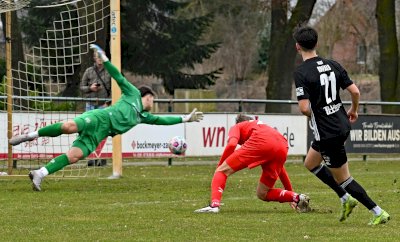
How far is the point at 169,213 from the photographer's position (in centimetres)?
1168

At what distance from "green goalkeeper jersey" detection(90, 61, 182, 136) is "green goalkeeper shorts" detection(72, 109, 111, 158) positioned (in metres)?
0.05

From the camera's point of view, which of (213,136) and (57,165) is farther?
(213,136)

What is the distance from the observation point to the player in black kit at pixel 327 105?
10359mm

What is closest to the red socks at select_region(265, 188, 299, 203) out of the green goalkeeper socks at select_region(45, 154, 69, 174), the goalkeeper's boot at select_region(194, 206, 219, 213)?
the goalkeeper's boot at select_region(194, 206, 219, 213)

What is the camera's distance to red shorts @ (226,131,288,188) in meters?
12.1

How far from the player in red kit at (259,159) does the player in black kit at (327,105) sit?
4.87 feet

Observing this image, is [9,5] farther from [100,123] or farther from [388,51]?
[388,51]

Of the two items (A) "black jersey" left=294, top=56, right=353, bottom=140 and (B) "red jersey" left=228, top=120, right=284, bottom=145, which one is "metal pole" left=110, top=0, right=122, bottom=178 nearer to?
(B) "red jersey" left=228, top=120, right=284, bottom=145

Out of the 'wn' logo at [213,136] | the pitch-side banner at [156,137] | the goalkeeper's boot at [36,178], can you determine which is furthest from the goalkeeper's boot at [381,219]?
the 'wn' logo at [213,136]

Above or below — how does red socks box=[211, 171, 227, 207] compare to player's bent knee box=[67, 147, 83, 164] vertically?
below

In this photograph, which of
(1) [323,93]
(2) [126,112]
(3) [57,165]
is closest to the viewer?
(1) [323,93]

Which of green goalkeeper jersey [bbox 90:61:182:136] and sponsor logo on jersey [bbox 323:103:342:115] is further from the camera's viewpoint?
green goalkeeper jersey [bbox 90:61:182:136]

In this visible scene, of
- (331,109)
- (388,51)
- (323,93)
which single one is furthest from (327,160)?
(388,51)

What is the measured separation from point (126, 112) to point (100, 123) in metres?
0.38
